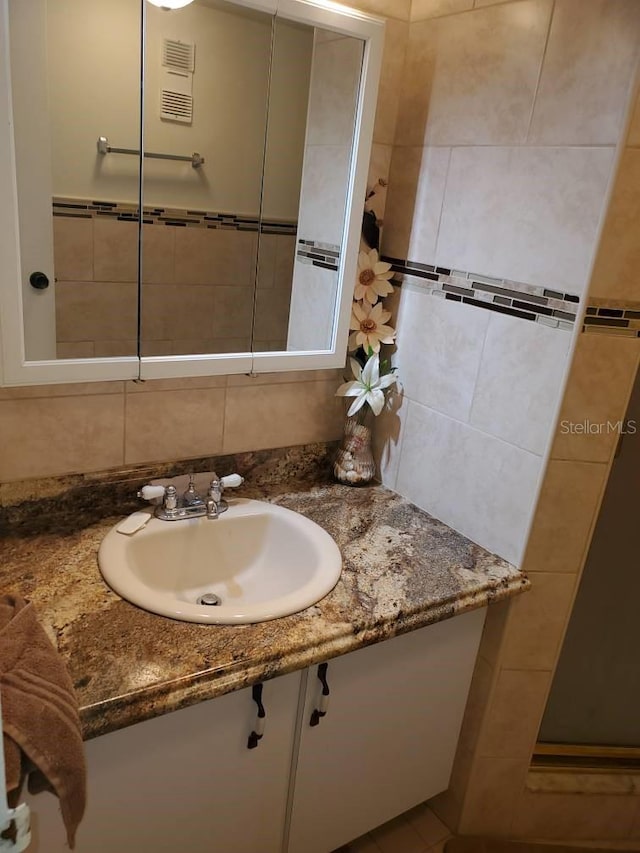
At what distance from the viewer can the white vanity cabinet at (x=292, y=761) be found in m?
1.03

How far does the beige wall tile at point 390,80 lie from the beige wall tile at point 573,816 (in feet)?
5.28

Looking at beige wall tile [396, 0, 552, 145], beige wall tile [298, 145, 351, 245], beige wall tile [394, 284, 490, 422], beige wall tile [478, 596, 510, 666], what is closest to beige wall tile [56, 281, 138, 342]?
beige wall tile [298, 145, 351, 245]

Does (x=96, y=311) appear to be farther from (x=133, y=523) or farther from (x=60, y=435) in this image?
(x=133, y=523)

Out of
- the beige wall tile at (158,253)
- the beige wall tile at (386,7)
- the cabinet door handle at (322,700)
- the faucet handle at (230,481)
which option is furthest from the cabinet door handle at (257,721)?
the beige wall tile at (386,7)

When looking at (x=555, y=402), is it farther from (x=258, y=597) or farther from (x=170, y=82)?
(x=170, y=82)

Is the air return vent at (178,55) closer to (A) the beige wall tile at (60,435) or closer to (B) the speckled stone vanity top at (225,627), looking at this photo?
(A) the beige wall tile at (60,435)

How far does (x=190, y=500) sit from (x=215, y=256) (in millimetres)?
506

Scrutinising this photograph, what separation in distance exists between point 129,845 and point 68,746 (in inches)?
15.9

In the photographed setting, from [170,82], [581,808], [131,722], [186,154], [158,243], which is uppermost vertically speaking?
[170,82]

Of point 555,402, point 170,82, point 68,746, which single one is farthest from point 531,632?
point 170,82

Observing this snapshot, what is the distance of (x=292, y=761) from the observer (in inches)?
48.6

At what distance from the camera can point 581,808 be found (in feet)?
5.39

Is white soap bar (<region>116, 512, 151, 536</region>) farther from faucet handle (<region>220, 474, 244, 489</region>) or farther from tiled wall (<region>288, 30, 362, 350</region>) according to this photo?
tiled wall (<region>288, 30, 362, 350</region>)

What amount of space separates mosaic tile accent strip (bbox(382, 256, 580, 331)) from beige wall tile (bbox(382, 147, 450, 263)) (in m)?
0.04
